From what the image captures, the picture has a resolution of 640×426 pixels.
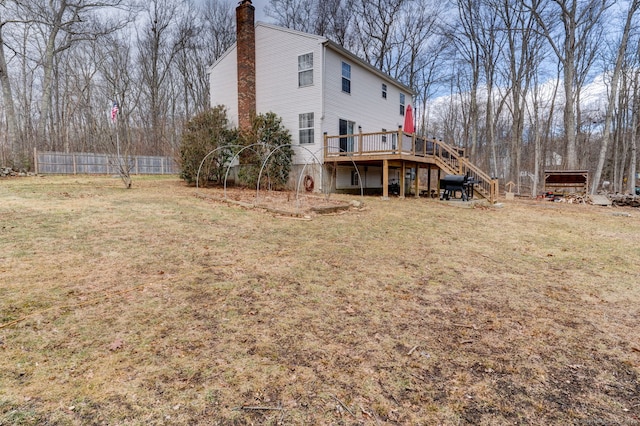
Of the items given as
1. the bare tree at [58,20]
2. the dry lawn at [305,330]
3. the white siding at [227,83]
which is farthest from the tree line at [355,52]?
the dry lawn at [305,330]

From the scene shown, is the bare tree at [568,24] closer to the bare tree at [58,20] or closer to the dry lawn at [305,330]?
the dry lawn at [305,330]

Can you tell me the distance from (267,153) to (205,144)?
272 cm

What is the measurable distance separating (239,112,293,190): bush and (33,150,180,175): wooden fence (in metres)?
3.90

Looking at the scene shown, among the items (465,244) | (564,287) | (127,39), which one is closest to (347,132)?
(465,244)

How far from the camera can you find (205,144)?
1435 centimetres

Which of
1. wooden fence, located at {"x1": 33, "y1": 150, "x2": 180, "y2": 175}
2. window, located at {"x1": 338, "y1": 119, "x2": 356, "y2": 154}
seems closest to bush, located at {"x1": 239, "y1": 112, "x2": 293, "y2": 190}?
window, located at {"x1": 338, "y1": 119, "x2": 356, "y2": 154}

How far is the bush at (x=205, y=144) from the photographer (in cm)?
1436

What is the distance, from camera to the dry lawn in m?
2.04

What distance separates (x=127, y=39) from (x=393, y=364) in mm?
30308

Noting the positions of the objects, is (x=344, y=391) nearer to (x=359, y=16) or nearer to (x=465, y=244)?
(x=465, y=244)

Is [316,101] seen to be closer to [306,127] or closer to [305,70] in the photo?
[306,127]

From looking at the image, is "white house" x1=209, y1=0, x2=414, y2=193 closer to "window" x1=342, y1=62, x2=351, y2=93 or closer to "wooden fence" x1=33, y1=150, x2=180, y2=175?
"window" x1=342, y1=62, x2=351, y2=93

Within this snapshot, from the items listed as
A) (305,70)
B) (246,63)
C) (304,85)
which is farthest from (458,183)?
(246,63)

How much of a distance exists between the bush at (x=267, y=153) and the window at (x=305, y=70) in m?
2.01
